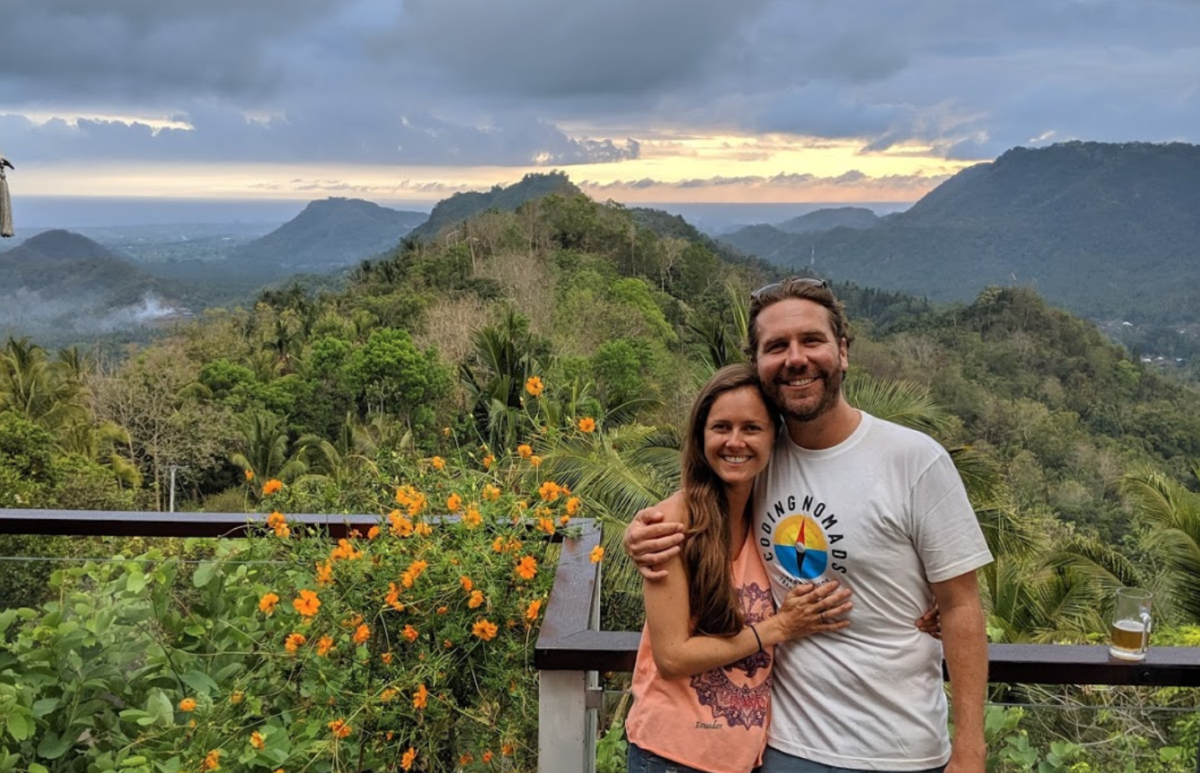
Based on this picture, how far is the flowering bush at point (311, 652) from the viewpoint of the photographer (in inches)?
57.6

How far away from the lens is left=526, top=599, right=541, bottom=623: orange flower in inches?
56.7

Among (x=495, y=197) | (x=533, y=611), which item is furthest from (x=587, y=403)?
(x=495, y=197)

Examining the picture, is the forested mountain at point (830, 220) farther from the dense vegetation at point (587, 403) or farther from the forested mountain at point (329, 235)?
the dense vegetation at point (587, 403)

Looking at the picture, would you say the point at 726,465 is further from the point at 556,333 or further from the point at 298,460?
the point at 556,333

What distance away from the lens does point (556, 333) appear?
32594 millimetres

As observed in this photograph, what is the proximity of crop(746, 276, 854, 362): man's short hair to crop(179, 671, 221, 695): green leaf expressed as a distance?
3.50 feet

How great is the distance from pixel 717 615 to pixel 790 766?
0.21 meters

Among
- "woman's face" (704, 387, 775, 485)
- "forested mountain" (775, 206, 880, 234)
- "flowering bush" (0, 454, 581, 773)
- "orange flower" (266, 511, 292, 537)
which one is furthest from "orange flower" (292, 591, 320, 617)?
"forested mountain" (775, 206, 880, 234)

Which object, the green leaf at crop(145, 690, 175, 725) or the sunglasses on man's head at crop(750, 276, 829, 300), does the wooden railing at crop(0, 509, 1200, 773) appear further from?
the green leaf at crop(145, 690, 175, 725)

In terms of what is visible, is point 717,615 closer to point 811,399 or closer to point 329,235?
point 811,399

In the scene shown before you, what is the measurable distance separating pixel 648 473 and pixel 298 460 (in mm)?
19566

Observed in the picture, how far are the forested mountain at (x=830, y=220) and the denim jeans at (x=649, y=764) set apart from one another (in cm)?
11774

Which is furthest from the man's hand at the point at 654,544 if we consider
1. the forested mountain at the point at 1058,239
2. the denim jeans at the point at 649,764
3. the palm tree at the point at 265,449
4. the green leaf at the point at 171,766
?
the forested mountain at the point at 1058,239

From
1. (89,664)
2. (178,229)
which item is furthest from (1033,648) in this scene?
(178,229)
